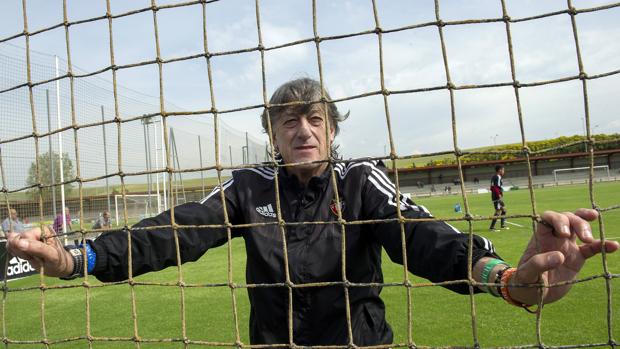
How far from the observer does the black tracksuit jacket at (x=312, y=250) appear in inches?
72.7

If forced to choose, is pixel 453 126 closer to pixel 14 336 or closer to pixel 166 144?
pixel 166 144

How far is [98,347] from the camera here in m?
4.14

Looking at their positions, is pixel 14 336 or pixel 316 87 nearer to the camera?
pixel 316 87

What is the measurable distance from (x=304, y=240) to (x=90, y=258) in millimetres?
864

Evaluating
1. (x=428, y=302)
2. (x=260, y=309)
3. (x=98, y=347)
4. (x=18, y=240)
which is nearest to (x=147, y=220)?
(x=18, y=240)

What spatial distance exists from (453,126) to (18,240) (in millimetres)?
1660

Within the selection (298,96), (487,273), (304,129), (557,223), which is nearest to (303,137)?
(304,129)

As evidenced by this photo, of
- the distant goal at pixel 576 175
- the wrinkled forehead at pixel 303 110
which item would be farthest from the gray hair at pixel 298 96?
the distant goal at pixel 576 175

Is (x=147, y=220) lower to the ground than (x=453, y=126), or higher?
lower

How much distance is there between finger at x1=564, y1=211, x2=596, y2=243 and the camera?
4.10 ft

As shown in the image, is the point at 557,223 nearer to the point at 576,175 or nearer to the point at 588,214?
the point at 588,214

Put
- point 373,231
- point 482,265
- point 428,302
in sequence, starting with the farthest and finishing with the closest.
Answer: point 428,302 < point 373,231 < point 482,265

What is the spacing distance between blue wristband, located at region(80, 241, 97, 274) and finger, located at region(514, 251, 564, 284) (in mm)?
1571

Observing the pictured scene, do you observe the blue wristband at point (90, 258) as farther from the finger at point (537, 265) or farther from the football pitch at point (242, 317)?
the finger at point (537, 265)
